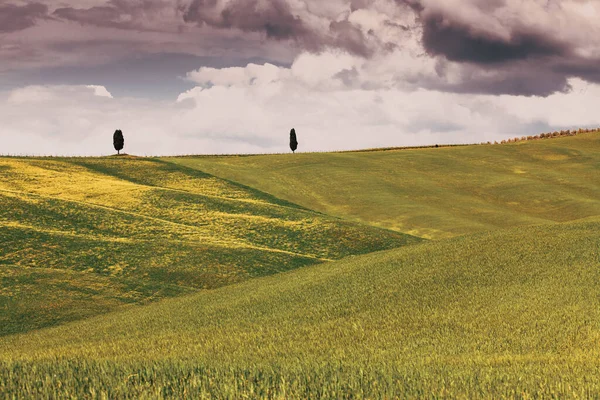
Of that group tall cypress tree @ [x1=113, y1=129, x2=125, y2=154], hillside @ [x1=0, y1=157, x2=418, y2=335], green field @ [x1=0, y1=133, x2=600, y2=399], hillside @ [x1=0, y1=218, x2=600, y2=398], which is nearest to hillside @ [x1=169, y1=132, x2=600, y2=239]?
green field @ [x1=0, y1=133, x2=600, y2=399]

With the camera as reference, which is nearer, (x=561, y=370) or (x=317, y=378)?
(x=317, y=378)

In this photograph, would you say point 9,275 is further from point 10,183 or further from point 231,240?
point 10,183

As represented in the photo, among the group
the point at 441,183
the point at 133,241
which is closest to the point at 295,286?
the point at 133,241

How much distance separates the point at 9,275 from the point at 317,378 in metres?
33.3

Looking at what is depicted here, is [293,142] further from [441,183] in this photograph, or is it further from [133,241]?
[133,241]

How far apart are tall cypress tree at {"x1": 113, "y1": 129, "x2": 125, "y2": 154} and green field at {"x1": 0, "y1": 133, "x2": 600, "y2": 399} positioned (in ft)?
98.7

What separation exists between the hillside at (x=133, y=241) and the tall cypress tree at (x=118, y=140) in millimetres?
38328

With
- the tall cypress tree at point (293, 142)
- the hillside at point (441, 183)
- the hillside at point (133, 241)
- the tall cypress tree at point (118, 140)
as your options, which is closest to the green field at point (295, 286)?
the hillside at point (133, 241)

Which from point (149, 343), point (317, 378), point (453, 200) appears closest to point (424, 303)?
point (149, 343)

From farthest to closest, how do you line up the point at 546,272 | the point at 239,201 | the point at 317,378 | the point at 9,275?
the point at 239,201
the point at 9,275
the point at 546,272
the point at 317,378

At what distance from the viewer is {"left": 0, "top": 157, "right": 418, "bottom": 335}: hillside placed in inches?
1513

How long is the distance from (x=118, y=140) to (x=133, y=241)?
75912 mm

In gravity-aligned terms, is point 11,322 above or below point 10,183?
below

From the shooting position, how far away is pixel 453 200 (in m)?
79.1
